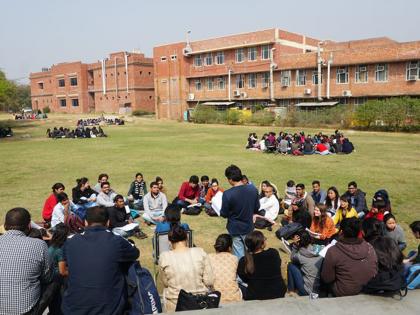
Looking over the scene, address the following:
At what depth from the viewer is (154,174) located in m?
15.4

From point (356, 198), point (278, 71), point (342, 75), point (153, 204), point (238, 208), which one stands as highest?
point (278, 71)

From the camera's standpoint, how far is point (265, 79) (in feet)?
149

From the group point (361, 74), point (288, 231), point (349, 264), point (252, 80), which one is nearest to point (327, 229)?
point (288, 231)

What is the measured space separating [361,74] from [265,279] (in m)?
37.4

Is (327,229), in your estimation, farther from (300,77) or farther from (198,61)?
(198,61)

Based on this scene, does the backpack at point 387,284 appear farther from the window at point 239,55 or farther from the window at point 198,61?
the window at point 198,61

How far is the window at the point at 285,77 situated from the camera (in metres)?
43.0

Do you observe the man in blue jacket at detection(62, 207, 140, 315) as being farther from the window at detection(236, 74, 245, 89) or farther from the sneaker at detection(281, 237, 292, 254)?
the window at detection(236, 74, 245, 89)

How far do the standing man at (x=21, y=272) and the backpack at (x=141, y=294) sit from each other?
0.79 m

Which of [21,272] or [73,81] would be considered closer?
[21,272]

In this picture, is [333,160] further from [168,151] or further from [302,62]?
[302,62]

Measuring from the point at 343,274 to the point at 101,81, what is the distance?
67750 mm

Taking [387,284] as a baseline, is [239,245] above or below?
below

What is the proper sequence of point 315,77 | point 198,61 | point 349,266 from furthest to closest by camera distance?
1. point 198,61
2. point 315,77
3. point 349,266
